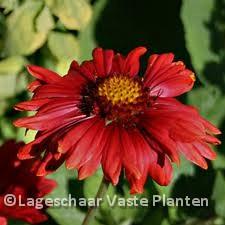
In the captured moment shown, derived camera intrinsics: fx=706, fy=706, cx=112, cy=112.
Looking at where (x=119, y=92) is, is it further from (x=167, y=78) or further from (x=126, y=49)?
(x=126, y=49)

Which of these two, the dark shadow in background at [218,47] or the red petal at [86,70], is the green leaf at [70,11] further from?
the red petal at [86,70]

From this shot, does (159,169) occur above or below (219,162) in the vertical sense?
above

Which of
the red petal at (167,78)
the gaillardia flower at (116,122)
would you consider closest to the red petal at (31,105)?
the gaillardia flower at (116,122)

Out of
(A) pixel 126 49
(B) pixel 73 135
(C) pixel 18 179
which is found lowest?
(C) pixel 18 179

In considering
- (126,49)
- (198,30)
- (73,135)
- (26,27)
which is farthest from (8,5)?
(73,135)

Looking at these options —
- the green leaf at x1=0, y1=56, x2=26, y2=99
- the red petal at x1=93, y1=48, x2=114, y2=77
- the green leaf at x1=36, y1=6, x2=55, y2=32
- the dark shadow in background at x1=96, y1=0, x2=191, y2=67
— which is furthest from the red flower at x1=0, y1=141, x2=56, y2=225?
the dark shadow in background at x1=96, y1=0, x2=191, y2=67

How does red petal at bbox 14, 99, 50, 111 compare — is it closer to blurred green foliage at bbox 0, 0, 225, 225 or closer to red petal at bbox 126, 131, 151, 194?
red petal at bbox 126, 131, 151, 194
